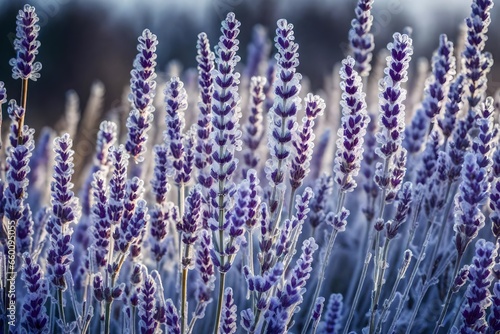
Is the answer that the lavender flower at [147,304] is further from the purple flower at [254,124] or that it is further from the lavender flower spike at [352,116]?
the purple flower at [254,124]

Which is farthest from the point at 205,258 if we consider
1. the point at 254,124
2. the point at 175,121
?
the point at 254,124

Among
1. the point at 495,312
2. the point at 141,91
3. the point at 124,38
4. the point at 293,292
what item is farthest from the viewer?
the point at 124,38

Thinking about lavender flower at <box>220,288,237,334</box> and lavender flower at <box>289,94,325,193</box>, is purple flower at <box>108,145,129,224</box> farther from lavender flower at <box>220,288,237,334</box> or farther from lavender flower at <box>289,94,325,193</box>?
lavender flower at <box>289,94,325,193</box>

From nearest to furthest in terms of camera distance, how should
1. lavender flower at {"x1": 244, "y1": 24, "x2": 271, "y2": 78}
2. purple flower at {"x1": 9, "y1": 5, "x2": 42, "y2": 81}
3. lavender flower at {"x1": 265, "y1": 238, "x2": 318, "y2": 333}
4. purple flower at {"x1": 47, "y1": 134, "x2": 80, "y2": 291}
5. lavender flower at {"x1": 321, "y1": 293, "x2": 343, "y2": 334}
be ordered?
1. lavender flower at {"x1": 265, "y1": 238, "x2": 318, "y2": 333}
2. purple flower at {"x1": 47, "y1": 134, "x2": 80, "y2": 291}
3. purple flower at {"x1": 9, "y1": 5, "x2": 42, "y2": 81}
4. lavender flower at {"x1": 321, "y1": 293, "x2": 343, "y2": 334}
5. lavender flower at {"x1": 244, "y1": 24, "x2": 271, "y2": 78}

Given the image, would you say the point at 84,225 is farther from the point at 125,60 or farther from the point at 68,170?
the point at 125,60

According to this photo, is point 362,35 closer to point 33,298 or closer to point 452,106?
point 452,106

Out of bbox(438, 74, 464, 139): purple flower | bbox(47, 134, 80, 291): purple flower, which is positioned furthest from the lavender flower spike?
bbox(47, 134, 80, 291): purple flower
